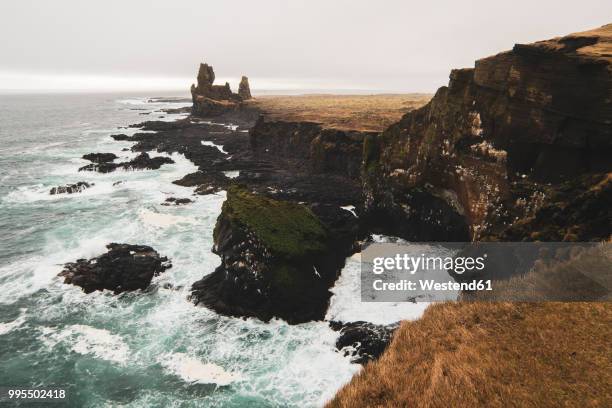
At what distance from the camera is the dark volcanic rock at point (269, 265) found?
66.7ft

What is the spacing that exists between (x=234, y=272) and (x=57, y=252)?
51.9 feet

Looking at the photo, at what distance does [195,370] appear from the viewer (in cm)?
1652

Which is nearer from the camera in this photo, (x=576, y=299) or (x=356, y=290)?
(x=576, y=299)

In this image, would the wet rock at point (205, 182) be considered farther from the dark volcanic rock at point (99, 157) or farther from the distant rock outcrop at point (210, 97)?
the distant rock outcrop at point (210, 97)

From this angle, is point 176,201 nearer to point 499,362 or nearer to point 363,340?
point 363,340

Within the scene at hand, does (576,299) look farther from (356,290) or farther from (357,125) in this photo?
(357,125)

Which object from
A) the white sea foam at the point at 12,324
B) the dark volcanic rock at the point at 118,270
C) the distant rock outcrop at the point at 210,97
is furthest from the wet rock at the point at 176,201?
the distant rock outcrop at the point at 210,97

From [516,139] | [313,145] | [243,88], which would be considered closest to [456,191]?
[516,139]

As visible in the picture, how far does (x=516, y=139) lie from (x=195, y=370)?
748 inches

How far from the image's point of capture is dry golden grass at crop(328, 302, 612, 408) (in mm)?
7137

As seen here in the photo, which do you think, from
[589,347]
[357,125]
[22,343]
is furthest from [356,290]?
[357,125]

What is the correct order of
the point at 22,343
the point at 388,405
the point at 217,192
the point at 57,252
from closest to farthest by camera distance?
the point at 388,405 → the point at 22,343 → the point at 57,252 → the point at 217,192

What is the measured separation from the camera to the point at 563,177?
1656 centimetres

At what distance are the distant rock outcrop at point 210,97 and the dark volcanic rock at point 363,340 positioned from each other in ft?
337
